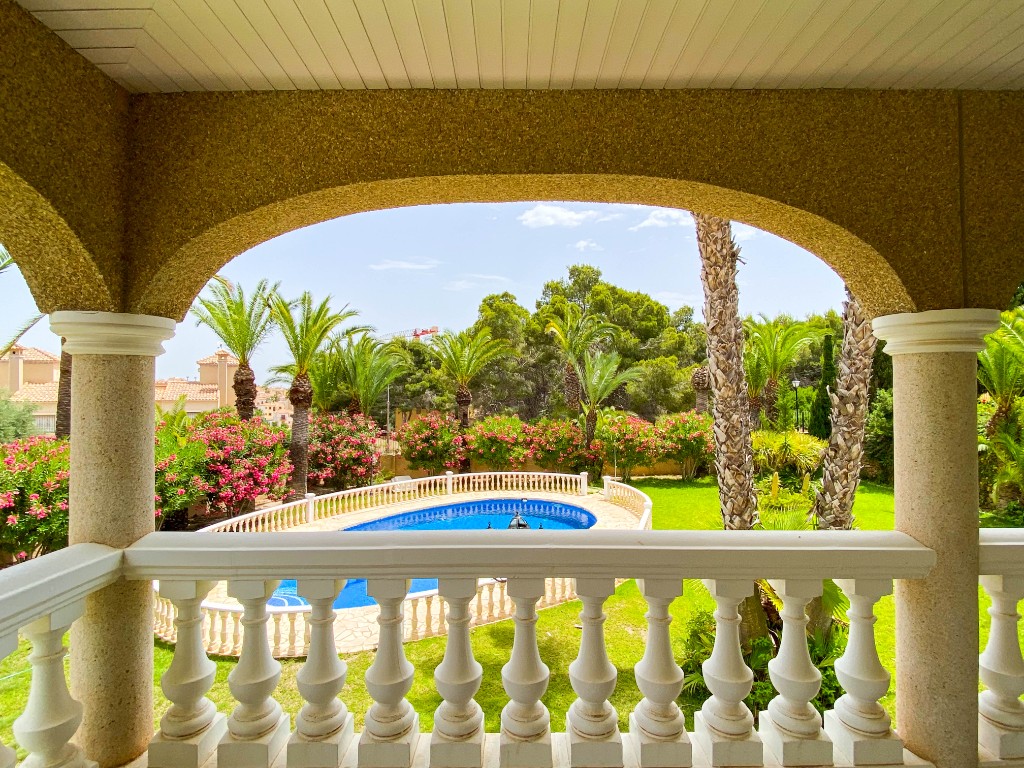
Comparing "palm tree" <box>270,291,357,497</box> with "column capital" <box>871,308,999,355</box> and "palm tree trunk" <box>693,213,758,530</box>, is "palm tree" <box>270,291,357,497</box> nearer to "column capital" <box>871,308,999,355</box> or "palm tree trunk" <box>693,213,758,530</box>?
"palm tree trunk" <box>693,213,758,530</box>

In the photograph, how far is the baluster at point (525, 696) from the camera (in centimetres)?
148

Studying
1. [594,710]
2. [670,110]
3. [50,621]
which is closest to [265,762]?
[50,621]

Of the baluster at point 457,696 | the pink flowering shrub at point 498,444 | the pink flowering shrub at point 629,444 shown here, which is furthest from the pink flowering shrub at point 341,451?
the baluster at point 457,696

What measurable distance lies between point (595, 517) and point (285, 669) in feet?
24.5

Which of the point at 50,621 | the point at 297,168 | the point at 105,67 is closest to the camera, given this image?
the point at 50,621

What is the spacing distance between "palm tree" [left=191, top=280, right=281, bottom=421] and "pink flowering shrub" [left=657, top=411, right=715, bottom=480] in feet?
39.2

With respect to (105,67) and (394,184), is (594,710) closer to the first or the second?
(394,184)

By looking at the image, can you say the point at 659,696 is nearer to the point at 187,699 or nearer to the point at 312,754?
the point at 312,754

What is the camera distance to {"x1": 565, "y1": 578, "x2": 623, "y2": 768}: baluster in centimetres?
148

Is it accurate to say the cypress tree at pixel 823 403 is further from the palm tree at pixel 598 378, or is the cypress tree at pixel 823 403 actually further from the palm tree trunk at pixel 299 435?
the palm tree trunk at pixel 299 435

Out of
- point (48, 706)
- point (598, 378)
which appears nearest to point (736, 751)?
point (48, 706)

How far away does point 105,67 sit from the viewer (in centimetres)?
167

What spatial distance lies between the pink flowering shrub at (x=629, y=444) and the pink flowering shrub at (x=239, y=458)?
9.24 metres

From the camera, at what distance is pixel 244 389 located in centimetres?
1255
